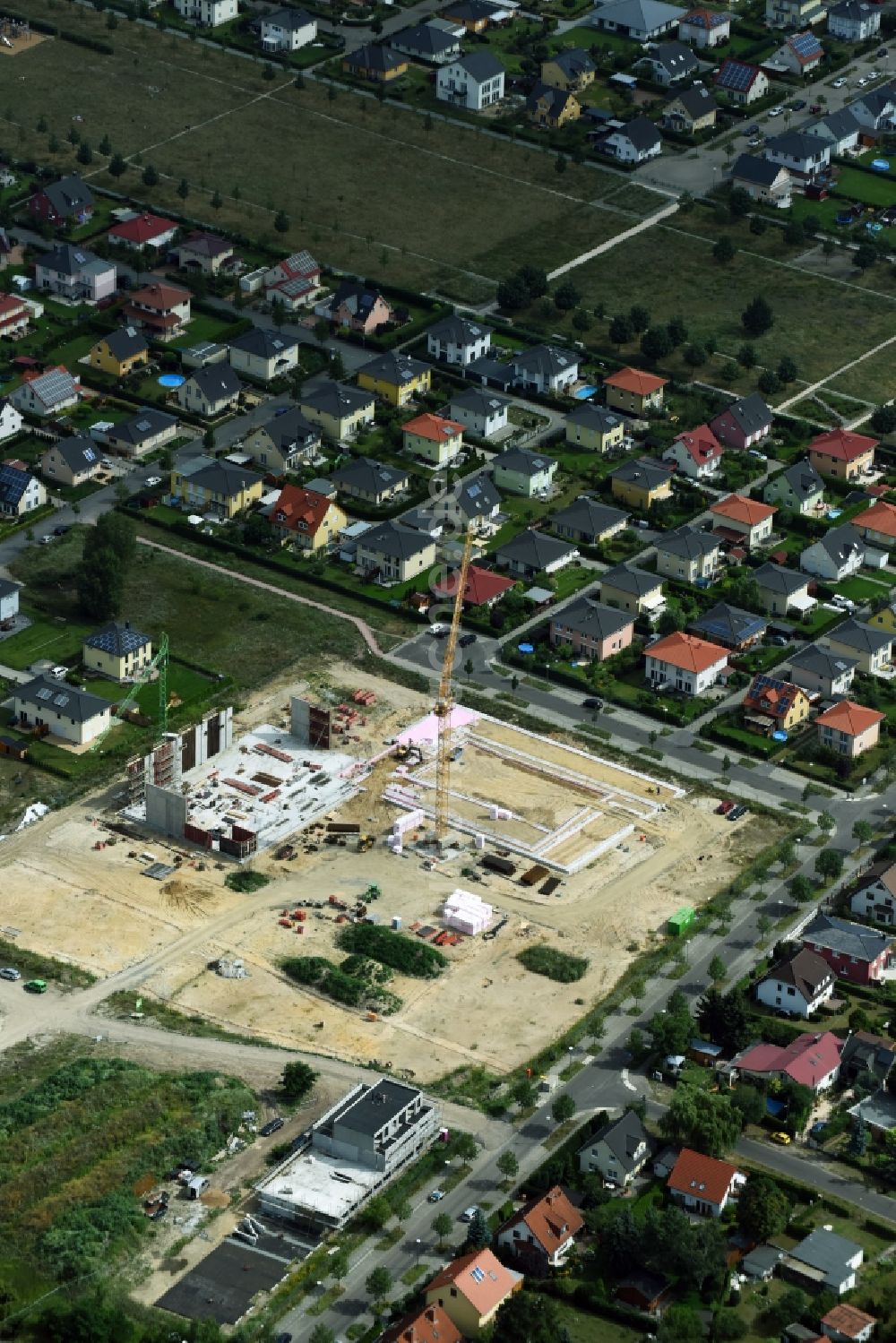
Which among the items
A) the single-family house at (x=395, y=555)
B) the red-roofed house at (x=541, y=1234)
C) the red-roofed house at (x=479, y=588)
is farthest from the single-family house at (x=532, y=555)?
the red-roofed house at (x=541, y=1234)

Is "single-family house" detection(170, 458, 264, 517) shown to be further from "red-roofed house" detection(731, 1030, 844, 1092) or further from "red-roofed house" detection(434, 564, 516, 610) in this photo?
"red-roofed house" detection(731, 1030, 844, 1092)

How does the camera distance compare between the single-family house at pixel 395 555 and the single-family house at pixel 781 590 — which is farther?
the single-family house at pixel 395 555

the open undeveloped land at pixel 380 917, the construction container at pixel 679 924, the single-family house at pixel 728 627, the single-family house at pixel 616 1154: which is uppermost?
the single-family house at pixel 616 1154

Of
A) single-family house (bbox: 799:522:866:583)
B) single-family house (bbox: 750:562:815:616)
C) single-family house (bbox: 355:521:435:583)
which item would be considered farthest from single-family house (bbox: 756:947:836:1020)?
single-family house (bbox: 355:521:435:583)

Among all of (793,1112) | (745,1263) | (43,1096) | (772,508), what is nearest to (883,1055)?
(793,1112)

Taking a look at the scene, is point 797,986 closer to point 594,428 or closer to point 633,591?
point 633,591

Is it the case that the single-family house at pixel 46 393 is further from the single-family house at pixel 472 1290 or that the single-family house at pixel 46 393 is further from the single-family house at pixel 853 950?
the single-family house at pixel 472 1290
